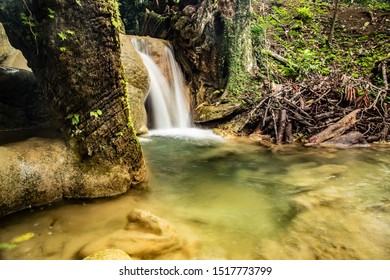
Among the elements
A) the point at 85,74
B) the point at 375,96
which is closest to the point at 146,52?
the point at 85,74

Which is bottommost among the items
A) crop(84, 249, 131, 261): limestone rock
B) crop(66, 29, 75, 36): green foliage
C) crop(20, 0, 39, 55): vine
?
crop(84, 249, 131, 261): limestone rock

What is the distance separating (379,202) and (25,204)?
5.00m

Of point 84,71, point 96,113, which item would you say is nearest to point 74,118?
point 96,113

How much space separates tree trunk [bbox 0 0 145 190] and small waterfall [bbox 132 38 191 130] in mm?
5917

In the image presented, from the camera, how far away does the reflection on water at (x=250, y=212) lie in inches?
120

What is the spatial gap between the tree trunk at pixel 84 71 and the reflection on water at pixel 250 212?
30.8 inches

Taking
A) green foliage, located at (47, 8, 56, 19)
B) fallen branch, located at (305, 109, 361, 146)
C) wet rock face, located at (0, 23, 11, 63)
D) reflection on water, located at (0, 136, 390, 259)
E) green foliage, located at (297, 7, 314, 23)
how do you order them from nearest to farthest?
reflection on water, located at (0, 136, 390, 259) < green foliage, located at (47, 8, 56, 19) < fallen branch, located at (305, 109, 361, 146) < wet rock face, located at (0, 23, 11, 63) < green foliage, located at (297, 7, 314, 23)

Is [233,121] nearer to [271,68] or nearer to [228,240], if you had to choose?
[271,68]

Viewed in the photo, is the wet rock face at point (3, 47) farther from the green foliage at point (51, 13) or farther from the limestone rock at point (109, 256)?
the limestone rock at point (109, 256)

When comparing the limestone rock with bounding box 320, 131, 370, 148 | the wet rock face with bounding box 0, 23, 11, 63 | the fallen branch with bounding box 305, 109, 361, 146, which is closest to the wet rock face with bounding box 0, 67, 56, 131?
the fallen branch with bounding box 305, 109, 361, 146

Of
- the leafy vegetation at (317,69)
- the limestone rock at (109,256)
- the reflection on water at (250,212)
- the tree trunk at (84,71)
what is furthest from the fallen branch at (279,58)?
the limestone rock at (109,256)

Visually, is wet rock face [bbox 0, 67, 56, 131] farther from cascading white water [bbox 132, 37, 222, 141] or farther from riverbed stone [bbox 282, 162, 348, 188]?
riverbed stone [bbox 282, 162, 348, 188]

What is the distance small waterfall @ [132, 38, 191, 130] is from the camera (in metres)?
10.3

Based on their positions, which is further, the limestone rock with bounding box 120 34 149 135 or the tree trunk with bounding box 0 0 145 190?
the limestone rock with bounding box 120 34 149 135
